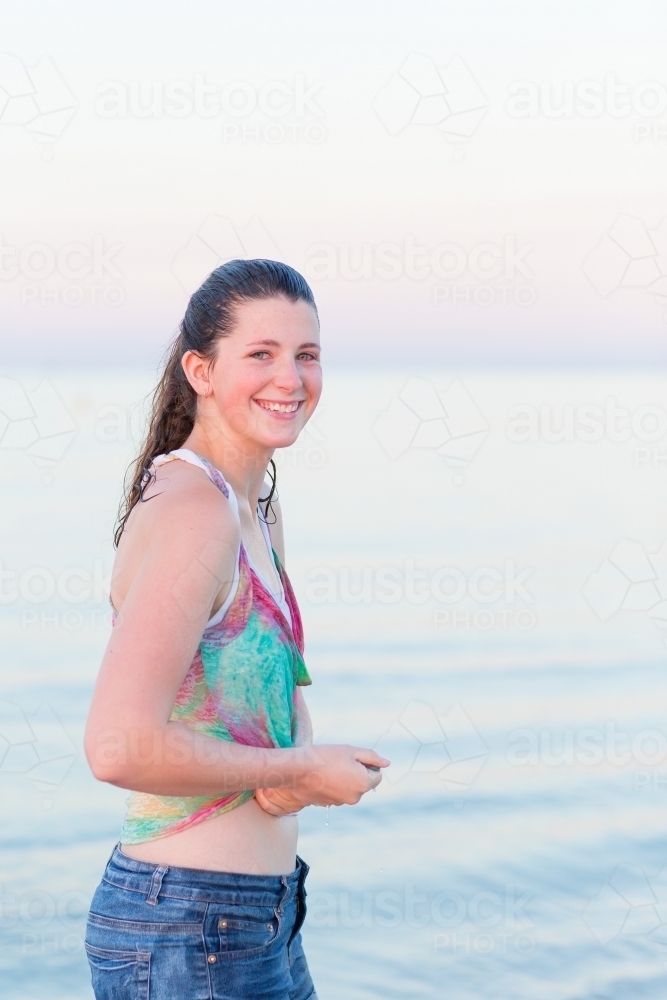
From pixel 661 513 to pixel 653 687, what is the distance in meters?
6.54

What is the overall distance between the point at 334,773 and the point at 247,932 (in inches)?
10.7

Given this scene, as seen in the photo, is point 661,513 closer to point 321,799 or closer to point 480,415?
point 480,415

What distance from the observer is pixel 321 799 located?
6.39ft

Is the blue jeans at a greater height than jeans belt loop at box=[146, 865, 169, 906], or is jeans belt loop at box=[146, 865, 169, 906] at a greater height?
jeans belt loop at box=[146, 865, 169, 906]

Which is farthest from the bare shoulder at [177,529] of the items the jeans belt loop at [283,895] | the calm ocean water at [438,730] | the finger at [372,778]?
the calm ocean water at [438,730]

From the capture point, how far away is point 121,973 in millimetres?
1902

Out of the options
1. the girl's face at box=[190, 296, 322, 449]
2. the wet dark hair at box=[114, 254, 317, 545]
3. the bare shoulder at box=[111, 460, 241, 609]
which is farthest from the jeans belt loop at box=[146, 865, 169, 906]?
the girl's face at box=[190, 296, 322, 449]

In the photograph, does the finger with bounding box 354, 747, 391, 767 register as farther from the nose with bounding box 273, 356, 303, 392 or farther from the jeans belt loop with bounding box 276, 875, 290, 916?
the nose with bounding box 273, 356, 303, 392

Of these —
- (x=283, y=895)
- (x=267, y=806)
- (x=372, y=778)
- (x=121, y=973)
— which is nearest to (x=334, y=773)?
(x=372, y=778)

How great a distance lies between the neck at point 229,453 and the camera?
7.17ft

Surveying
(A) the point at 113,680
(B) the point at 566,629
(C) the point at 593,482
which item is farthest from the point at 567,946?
(C) the point at 593,482

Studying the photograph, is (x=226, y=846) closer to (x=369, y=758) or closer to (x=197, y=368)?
(x=369, y=758)

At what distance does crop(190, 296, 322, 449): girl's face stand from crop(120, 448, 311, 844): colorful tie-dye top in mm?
152

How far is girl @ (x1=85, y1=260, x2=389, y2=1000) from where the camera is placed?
178 centimetres
